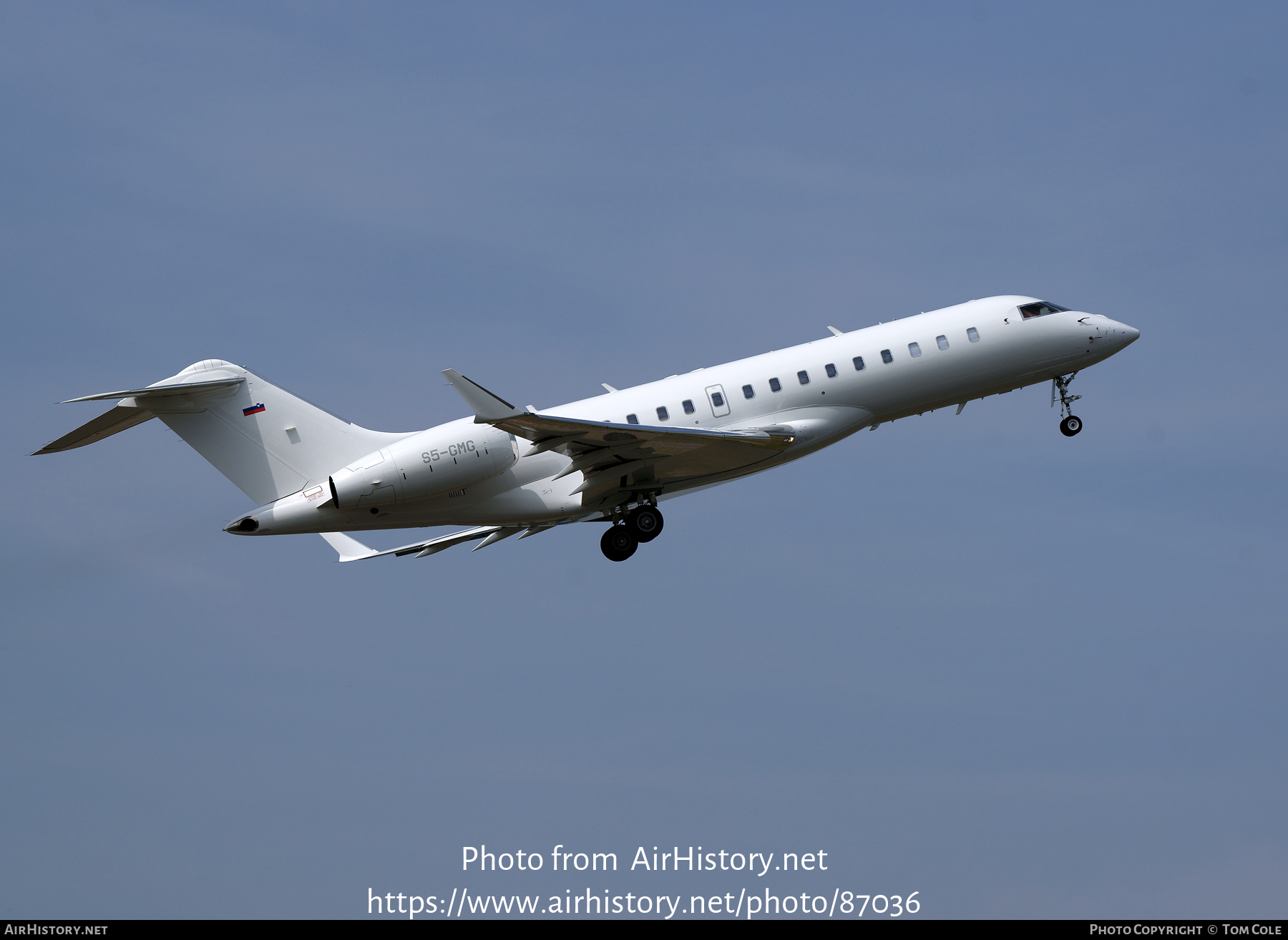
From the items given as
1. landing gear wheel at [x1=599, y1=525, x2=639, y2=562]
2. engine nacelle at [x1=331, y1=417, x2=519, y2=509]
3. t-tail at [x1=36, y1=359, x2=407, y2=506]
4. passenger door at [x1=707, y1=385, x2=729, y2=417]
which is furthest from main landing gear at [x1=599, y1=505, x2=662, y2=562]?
t-tail at [x1=36, y1=359, x2=407, y2=506]

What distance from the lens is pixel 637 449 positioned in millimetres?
23391

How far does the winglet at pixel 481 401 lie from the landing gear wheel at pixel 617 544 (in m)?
5.27

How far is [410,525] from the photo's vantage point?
24.2 meters

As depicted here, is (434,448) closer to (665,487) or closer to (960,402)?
(665,487)

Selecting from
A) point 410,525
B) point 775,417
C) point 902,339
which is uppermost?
point 902,339

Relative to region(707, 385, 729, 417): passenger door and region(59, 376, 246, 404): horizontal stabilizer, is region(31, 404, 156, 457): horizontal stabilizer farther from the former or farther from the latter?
region(707, 385, 729, 417): passenger door

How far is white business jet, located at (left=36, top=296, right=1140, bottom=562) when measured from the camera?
917 inches

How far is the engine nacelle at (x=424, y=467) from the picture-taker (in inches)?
901

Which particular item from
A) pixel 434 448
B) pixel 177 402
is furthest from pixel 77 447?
pixel 434 448

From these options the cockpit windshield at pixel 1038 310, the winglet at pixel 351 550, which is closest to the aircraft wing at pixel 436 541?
the winglet at pixel 351 550

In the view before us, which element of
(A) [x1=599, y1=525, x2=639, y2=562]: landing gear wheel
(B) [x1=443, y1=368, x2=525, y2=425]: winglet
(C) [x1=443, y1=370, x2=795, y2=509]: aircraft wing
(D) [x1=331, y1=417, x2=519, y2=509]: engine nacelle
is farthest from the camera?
(A) [x1=599, y1=525, x2=639, y2=562]: landing gear wheel

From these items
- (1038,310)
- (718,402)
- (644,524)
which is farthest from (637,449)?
(1038,310)

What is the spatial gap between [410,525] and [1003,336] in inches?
487

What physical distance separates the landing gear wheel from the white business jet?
0.11 ft
